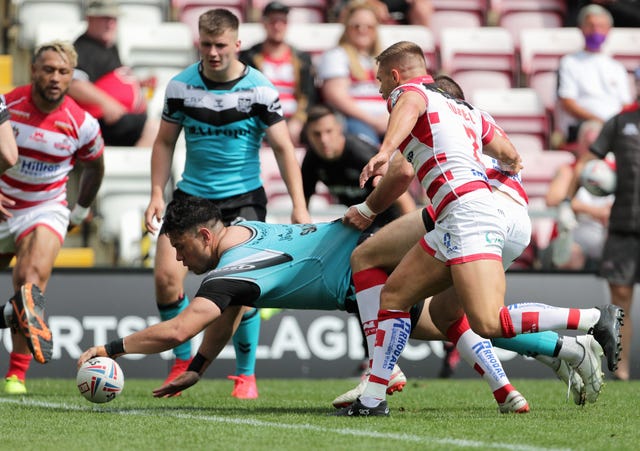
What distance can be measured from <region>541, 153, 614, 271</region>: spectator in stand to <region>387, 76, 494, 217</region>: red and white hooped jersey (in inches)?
184

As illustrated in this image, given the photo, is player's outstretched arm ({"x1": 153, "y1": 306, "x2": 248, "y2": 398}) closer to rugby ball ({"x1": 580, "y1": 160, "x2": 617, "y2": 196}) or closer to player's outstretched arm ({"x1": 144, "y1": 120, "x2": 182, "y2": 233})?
player's outstretched arm ({"x1": 144, "y1": 120, "x2": 182, "y2": 233})

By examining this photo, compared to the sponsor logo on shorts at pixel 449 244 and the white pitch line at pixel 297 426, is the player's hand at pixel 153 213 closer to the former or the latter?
the white pitch line at pixel 297 426

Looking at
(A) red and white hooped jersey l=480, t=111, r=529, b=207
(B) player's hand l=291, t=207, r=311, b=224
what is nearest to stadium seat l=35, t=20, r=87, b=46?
(B) player's hand l=291, t=207, r=311, b=224

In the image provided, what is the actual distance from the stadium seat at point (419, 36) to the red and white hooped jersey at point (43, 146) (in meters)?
5.55

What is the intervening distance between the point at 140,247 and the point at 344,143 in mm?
2158

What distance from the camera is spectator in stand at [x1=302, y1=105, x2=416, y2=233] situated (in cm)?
977

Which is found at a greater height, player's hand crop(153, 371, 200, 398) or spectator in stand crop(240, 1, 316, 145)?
spectator in stand crop(240, 1, 316, 145)

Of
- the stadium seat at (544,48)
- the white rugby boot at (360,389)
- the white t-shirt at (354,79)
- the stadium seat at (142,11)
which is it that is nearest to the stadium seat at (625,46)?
the stadium seat at (544,48)

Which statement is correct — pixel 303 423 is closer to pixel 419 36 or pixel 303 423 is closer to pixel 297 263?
pixel 297 263

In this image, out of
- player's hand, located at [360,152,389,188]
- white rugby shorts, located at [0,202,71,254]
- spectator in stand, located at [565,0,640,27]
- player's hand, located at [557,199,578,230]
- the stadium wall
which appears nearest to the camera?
player's hand, located at [360,152,389,188]

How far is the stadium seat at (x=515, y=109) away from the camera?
1368 centimetres

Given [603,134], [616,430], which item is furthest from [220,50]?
[603,134]

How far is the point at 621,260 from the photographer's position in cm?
1066

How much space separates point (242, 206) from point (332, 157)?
1555 millimetres
